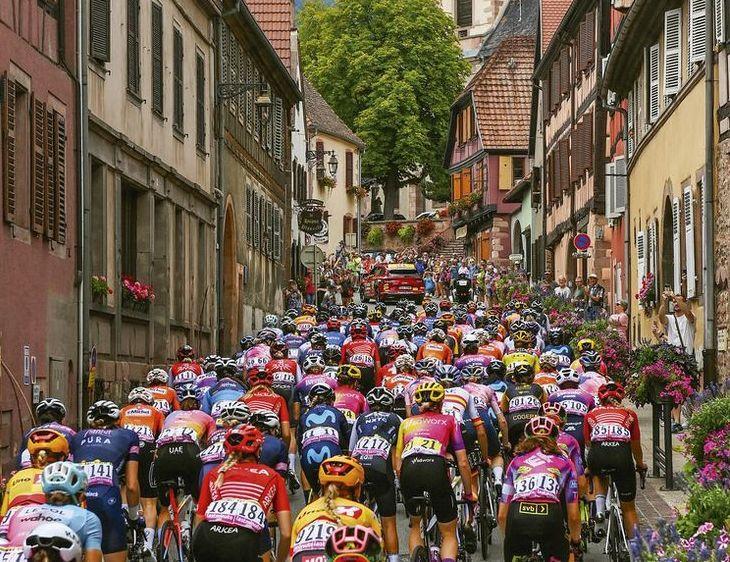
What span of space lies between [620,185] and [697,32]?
13.7m

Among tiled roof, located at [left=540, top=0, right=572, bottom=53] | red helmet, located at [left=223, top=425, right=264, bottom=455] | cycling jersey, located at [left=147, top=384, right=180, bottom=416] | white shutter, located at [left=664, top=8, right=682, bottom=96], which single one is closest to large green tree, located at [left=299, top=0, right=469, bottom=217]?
tiled roof, located at [left=540, top=0, right=572, bottom=53]

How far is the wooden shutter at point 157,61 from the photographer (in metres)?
31.0

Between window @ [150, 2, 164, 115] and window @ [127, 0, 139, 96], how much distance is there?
1449 mm

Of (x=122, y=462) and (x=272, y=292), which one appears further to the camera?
(x=272, y=292)

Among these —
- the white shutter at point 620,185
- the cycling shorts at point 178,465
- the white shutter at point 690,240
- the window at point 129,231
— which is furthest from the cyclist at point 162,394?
the white shutter at point 620,185

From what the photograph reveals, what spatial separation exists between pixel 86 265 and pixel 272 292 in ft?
90.3

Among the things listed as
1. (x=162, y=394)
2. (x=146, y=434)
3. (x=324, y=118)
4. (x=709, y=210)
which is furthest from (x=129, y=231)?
(x=324, y=118)

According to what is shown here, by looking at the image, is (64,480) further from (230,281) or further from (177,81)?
(230,281)

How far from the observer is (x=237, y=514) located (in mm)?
11250

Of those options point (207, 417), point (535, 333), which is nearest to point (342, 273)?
point (535, 333)

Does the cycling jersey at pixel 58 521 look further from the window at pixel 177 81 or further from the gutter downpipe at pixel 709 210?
the window at pixel 177 81

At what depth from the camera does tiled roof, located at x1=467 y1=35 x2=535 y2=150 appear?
274ft

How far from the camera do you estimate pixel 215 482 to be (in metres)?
11.5

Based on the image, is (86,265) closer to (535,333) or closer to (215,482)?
(535,333)
